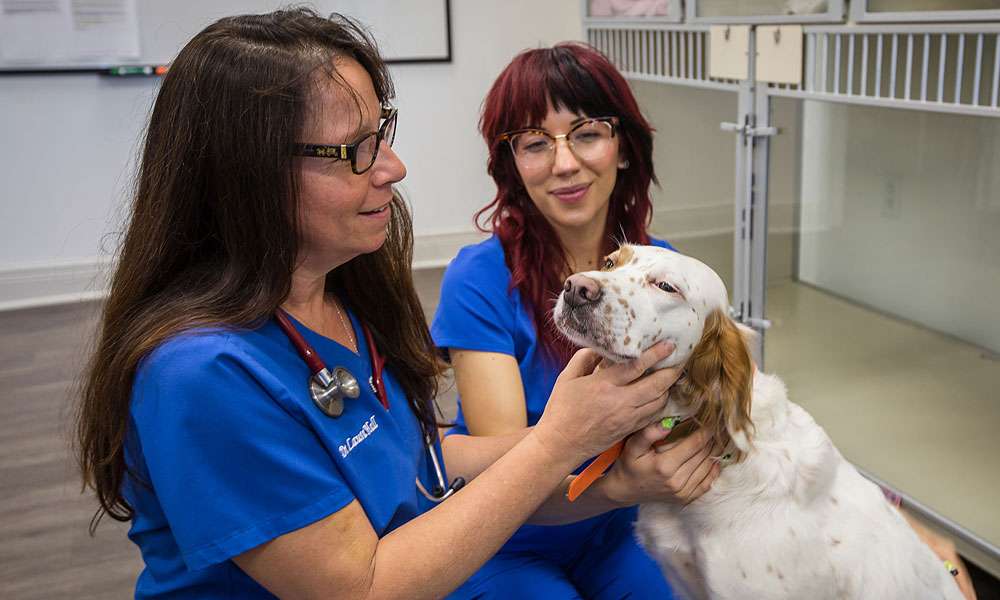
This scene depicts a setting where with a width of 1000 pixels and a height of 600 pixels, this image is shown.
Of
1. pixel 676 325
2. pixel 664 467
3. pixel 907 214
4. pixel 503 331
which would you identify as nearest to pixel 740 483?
pixel 664 467

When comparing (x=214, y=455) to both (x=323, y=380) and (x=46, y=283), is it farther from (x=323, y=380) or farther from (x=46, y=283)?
(x=46, y=283)

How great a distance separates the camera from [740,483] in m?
1.16

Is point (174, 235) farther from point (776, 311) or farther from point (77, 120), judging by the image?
point (77, 120)

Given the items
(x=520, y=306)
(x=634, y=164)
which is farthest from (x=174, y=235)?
(x=634, y=164)

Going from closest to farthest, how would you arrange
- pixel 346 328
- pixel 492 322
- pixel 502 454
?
pixel 346 328 → pixel 502 454 → pixel 492 322

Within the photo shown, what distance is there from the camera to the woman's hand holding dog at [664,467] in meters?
1.12

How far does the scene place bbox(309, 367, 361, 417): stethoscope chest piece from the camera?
3.26 feet

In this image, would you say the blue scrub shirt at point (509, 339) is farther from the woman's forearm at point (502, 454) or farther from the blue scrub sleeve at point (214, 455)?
the blue scrub sleeve at point (214, 455)

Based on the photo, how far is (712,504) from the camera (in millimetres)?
1172

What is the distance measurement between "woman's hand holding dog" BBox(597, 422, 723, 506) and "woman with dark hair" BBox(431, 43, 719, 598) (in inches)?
6.2

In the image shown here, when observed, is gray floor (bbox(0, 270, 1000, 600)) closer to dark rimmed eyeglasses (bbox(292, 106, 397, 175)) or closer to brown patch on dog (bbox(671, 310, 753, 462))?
brown patch on dog (bbox(671, 310, 753, 462))

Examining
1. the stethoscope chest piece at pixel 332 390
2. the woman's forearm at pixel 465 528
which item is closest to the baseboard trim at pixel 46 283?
the stethoscope chest piece at pixel 332 390

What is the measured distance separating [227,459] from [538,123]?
89cm

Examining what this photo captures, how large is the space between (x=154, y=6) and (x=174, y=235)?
3.83m
